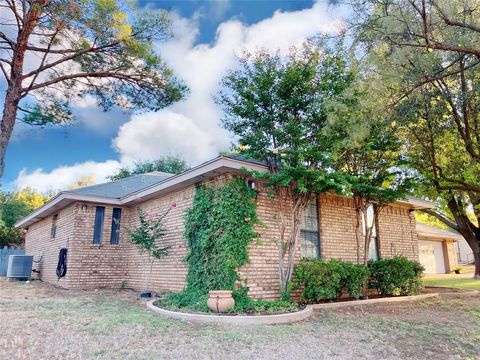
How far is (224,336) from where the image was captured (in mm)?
5027

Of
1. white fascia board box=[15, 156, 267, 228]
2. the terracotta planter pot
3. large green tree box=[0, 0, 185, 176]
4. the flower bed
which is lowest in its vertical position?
the flower bed

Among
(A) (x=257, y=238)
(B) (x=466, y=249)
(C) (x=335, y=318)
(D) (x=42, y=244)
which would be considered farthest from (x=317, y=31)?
(B) (x=466, y=249)

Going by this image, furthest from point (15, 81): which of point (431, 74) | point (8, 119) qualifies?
point (431, 74)

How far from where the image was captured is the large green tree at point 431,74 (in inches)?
257

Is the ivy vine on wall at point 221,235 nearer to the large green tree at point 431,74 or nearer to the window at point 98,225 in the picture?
the large green tree at point 431,74

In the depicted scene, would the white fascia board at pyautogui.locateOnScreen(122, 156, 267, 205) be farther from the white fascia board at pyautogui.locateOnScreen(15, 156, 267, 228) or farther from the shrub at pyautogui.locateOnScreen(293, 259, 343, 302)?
the shrub at pyautogui.locateOnScreen(293, 259, 343, 302)

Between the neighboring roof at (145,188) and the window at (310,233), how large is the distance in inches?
91.6

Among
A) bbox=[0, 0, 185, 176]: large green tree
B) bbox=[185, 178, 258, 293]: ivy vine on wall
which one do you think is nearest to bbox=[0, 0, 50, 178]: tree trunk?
bbox=[0, 0, 185, 176]: large green tree

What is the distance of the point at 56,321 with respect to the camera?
229 inches

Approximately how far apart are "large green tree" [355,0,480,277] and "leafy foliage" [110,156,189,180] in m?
21.0

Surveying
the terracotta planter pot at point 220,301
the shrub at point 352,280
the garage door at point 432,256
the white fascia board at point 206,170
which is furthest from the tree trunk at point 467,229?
the terracotta planter pot at point 220,301

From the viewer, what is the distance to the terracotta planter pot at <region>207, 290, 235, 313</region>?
6688mm

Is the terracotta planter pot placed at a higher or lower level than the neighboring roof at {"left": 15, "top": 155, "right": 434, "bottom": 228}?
lower

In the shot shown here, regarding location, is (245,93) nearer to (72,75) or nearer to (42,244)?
(72,75)
